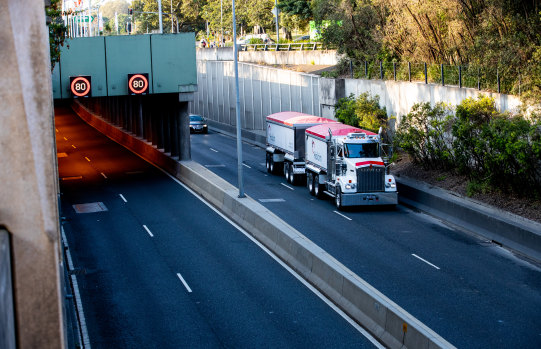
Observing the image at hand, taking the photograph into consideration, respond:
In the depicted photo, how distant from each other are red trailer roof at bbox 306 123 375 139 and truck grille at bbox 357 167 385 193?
2450 mm

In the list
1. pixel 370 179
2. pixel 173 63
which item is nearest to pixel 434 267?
pixel 370 179

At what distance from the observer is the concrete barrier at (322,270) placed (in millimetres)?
14742

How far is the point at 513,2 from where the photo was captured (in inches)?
1410

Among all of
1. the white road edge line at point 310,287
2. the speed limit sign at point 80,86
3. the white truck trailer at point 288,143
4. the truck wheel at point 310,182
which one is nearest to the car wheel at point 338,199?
the truck wheel at point 310,182

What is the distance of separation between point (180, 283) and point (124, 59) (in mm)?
21267

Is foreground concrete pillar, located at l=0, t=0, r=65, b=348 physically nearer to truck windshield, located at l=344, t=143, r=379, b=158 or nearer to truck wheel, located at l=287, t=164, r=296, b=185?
truck windshield, located at l=344, t=143, r=379, b=158

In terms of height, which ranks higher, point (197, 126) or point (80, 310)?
point (197, 126)

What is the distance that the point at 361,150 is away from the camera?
109 feet

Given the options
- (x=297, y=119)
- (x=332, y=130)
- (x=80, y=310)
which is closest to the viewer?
(x=80, y=310)

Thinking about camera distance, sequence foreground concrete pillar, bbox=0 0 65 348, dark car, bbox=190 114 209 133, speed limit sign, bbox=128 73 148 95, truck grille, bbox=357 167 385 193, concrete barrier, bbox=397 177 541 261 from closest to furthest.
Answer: foreground concrete pillar, bbox=0 0 65 348 → concrete barrier, bbox=397 177 541 261 → truck grille, bbox=357 167 385 193 → speed limit sign, bbox=128 73 148 95 → dark car, bbox=190 114 209 133

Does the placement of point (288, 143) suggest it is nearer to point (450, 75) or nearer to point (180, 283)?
point (450, 75)

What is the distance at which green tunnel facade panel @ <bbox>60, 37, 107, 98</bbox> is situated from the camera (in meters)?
37.9


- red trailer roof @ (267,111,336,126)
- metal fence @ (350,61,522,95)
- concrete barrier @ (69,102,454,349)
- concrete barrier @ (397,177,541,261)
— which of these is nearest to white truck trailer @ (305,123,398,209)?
concrete barrier @ (397,177,541,261)

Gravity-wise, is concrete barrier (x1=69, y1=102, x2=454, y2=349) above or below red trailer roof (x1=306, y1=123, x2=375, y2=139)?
below
